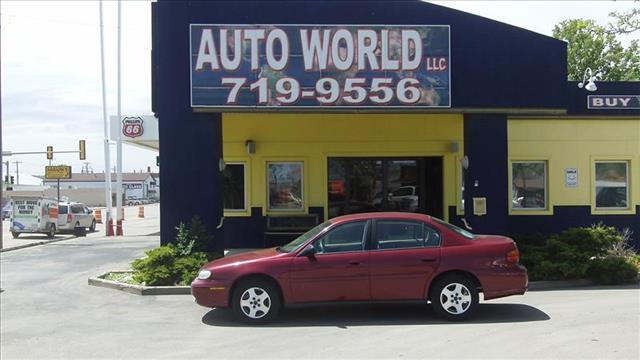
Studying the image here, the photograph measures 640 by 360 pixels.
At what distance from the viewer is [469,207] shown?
13.1m

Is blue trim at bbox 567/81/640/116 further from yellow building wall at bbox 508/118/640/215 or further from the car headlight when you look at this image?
the car headlight

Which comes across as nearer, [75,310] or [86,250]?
[75,310]

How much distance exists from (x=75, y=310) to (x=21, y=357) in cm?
303

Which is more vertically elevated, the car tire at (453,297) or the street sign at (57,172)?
the street sign at (57,172)

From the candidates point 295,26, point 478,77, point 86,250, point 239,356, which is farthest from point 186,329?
point 86,250

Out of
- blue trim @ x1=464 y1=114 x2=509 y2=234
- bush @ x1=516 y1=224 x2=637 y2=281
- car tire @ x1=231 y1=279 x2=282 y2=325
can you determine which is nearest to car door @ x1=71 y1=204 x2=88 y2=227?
blue trim @ x1=464 y1=114 x2=509 y2=234

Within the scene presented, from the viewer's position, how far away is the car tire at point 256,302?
8367 mm

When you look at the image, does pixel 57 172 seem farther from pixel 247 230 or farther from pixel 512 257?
pixel 512 257

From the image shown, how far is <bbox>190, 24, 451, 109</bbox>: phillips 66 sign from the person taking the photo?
40.2 ft

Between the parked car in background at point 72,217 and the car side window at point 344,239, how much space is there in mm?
27168

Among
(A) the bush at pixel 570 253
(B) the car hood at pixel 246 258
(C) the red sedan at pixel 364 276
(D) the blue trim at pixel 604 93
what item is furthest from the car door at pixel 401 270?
(D) the blue trim at pixel 604 93

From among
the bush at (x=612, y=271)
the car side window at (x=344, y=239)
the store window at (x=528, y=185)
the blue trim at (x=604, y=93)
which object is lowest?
the bush at (x=612, y=271)

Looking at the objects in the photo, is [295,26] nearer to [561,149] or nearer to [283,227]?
[283,227]

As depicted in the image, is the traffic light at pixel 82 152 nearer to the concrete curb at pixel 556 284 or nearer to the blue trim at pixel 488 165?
the blue trim at pixel 488 165
